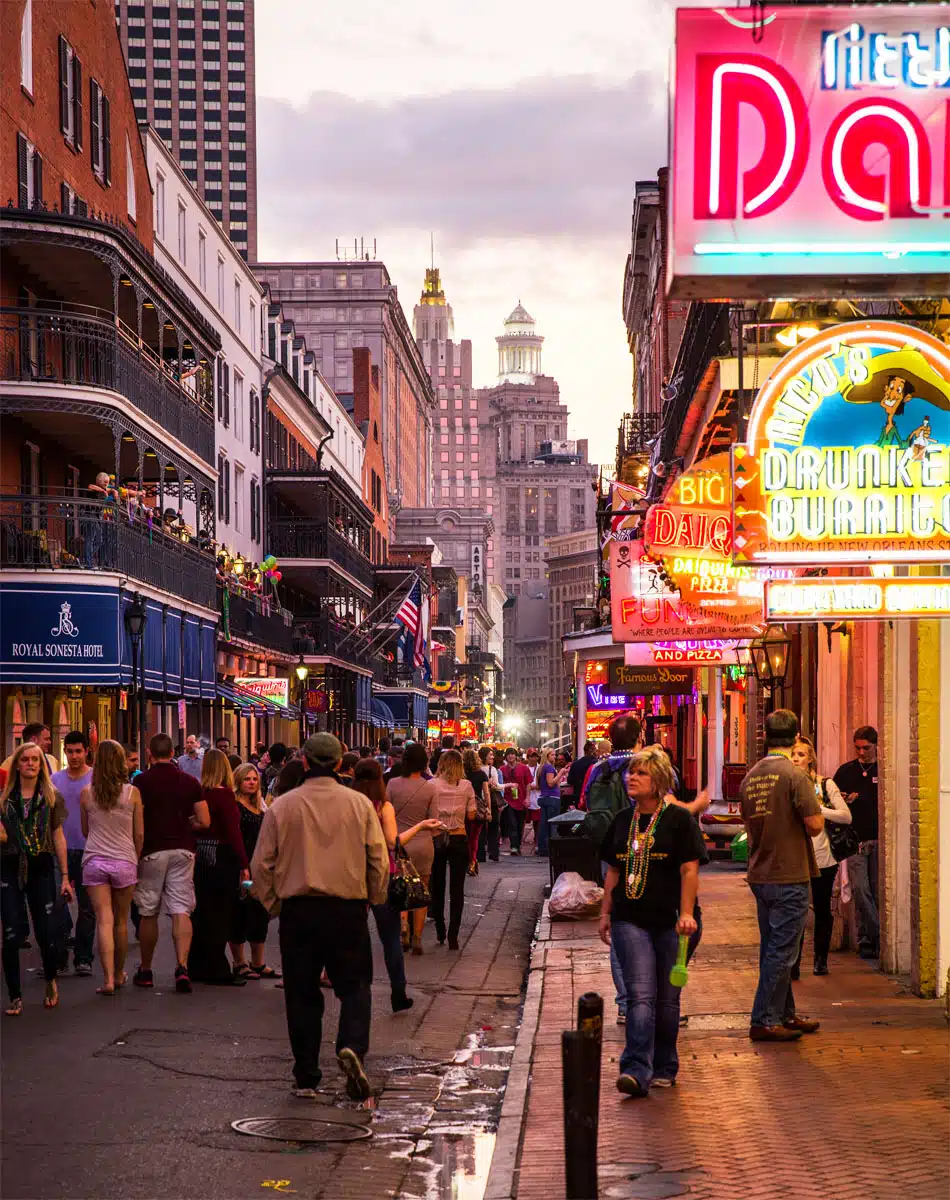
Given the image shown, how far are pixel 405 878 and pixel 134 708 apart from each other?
2418cm

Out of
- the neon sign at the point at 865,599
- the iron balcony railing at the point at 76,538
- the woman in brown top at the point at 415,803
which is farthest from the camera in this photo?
the iron balcony railing at the point at 76,538

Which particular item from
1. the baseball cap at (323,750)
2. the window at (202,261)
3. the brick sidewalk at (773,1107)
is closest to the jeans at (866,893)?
the brick sidewalk at (773,1107)

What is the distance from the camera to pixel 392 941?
12859mm

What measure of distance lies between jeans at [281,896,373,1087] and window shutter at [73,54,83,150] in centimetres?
2663

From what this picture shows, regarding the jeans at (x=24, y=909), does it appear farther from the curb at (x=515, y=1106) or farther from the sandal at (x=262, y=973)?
the curb at (x=515, y=1106)

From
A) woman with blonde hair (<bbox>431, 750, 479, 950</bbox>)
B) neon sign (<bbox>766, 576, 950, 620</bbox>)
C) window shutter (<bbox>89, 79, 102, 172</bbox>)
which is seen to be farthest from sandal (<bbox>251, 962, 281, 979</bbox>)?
window shutter (<bbox>89, 79, 102, 172</bbox>)

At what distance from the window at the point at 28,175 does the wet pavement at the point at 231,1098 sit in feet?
61.8

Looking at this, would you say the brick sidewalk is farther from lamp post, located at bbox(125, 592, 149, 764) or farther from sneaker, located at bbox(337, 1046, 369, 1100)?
lamp post, located at bbox(125, 592, 149, 764)

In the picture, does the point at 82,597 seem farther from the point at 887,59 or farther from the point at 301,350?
the point at 301,350

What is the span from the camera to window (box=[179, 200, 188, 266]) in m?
44.9

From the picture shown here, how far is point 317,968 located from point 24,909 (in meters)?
3.57

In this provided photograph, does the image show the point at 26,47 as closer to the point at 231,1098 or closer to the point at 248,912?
the point at 248,912

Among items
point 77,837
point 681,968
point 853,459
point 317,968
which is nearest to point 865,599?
point 853,459

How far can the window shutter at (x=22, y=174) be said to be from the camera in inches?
1193
